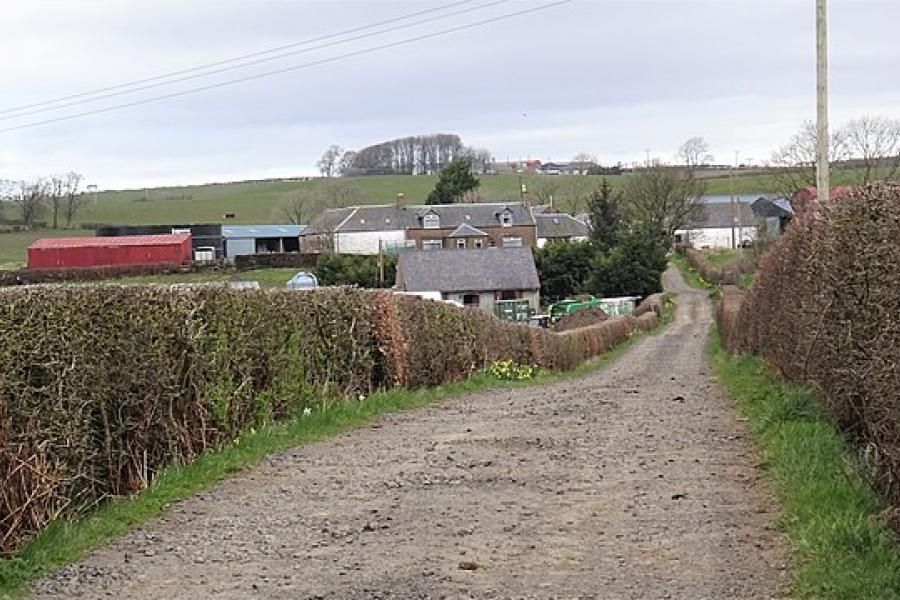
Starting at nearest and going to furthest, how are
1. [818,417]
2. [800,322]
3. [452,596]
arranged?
[452,596], [818,417], [800,322]

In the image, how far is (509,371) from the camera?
25953 millimetres

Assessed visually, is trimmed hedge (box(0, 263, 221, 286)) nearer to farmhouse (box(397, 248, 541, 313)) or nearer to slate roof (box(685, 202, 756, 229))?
farmhouse (box(397, 248, 541, 313))

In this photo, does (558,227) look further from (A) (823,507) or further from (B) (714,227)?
(A) (823,507)

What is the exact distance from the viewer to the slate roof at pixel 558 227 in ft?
343

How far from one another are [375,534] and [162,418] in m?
3.09

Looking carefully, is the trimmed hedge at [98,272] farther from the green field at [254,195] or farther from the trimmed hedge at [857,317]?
the green field at [254,195]

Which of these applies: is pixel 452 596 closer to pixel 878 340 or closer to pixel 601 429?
pixel 878 340

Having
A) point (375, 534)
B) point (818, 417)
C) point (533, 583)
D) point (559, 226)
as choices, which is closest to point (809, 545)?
point (533, 583)

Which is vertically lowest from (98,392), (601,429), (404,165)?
(601,429)

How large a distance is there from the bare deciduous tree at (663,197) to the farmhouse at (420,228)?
9080 mm

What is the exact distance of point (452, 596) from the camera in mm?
6371

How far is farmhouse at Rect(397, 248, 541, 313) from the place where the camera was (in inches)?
2889

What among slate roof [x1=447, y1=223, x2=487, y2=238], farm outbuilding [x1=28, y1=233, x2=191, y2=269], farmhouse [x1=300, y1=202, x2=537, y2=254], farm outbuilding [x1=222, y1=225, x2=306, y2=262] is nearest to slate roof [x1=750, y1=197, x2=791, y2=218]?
farmhouse [x1=300, y1=202, x2=537, y2=254]

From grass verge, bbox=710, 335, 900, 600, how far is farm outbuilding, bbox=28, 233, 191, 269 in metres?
28.8
